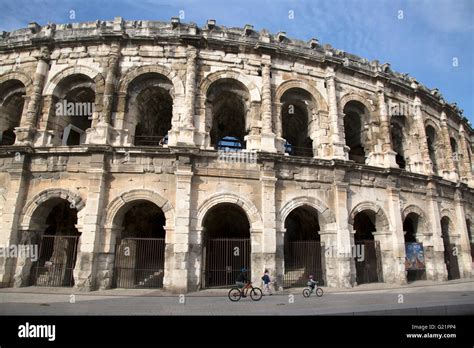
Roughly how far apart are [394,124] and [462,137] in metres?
6.80

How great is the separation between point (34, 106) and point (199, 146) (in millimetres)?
6625

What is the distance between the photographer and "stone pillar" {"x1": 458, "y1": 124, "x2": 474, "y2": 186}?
18.0 metres

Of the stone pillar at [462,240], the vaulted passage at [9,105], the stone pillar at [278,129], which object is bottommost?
the stone pillar at [462,240]

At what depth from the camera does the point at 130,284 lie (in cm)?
1100

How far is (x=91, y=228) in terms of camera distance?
33.7 feet

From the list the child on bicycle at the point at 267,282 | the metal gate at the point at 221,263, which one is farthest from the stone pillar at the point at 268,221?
the metal gate at the point at 221,263

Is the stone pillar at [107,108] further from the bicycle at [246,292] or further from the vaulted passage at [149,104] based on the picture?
the bicycle at [246,292]

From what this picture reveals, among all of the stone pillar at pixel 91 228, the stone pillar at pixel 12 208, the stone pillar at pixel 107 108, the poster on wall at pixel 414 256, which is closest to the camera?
the stone pillar at pixel 91 228

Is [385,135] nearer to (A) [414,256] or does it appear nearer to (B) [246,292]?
(A) [414,256]

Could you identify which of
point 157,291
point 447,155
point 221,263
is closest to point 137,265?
point 157,291

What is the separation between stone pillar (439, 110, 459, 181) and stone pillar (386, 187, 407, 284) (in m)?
5.61

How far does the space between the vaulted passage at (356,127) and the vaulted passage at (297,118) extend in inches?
78.0

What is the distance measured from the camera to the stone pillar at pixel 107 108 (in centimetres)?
1107
